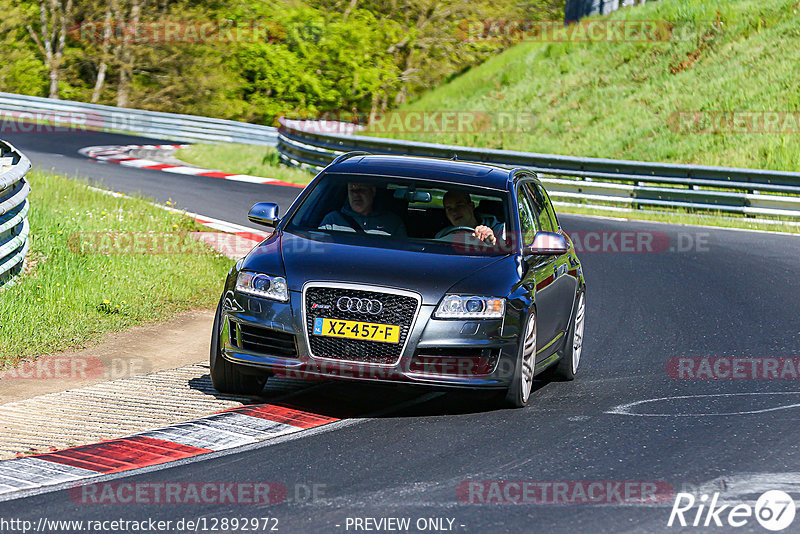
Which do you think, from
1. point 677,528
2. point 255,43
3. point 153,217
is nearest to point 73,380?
point 677,528

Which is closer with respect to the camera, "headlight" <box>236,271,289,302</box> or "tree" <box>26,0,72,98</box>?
"headlight" <box>236,271,289,302</box>

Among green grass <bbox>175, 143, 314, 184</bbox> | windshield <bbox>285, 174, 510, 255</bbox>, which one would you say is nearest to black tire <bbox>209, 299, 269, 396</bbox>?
windshield <bbox>285, 174, 510, 255</bbox>

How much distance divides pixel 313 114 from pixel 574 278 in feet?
152

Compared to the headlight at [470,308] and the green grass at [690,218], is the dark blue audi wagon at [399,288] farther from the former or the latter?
the green grass at [690,218]

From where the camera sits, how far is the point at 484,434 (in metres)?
6.88

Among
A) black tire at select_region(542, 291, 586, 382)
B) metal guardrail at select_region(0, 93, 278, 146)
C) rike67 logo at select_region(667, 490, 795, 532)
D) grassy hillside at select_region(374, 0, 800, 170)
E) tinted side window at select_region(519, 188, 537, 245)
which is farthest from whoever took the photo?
metal guardrail at select_region(0, 93, 278, 146)

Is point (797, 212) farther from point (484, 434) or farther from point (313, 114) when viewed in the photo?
point (313, 114)

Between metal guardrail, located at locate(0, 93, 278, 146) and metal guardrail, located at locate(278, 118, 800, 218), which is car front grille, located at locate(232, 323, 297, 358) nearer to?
metal guardrail, located at locate(278, 118, 800, 218)

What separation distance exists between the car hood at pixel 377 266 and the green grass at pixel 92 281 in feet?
8.38

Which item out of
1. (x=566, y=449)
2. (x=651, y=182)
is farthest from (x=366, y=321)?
(x=651, y=182)

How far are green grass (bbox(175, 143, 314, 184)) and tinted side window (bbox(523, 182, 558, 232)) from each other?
1586 cm

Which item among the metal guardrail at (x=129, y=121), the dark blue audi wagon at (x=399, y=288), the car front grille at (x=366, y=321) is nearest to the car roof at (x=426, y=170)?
Result: the dark blue audi wagon at (x=399, y=288)

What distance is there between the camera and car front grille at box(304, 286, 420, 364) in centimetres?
699

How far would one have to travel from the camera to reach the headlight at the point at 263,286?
7.16 metres
